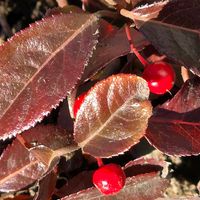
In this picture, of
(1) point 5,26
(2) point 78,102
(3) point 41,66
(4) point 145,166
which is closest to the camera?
(3) point 41,66

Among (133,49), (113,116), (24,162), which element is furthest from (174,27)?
(24,162)

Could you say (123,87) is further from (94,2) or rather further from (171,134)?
(94,2)

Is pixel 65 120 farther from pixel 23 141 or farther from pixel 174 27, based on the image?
pixel 174 27

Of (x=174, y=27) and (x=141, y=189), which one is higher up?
(x=174, y=27)

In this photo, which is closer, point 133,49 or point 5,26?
point 133,49

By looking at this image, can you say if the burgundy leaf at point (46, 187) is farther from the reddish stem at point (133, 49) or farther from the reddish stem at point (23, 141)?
the reddish stem at point (133, 49)

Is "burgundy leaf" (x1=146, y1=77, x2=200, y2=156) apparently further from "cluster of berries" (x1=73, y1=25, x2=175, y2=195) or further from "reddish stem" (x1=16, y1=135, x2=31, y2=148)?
"reddish stem" (x1=16, y1=135, x2=31, y2=148)
